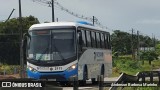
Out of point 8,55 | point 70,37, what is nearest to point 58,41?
point 70,37

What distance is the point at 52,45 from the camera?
25234mm

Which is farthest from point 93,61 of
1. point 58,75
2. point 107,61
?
point 107,61

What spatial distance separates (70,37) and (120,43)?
120 m

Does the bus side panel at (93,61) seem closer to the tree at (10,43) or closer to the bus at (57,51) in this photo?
the bus at (57,51)

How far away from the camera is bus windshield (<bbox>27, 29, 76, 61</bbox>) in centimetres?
2512

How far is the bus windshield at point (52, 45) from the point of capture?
989 inches

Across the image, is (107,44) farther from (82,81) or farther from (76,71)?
(76,71)

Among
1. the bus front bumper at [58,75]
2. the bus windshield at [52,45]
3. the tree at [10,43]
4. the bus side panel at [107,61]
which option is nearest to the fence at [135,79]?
the bus front bumper at [58,75]

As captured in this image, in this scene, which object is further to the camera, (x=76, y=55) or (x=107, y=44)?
(x=107, y=44)

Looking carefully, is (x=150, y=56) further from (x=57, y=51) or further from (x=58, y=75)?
(x=57, y=51)

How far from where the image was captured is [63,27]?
83.9 feet

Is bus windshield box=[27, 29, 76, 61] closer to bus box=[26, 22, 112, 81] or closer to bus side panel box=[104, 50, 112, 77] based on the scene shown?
bus box=[26, 22, 112, 81]

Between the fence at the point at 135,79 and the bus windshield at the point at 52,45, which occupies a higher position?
the bus windshield at the point at 52,45

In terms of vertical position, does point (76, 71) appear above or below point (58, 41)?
below
